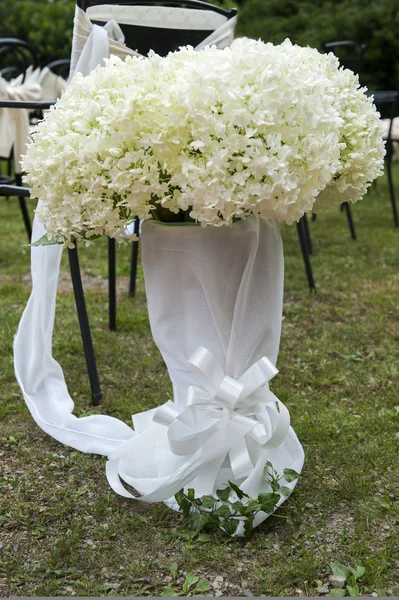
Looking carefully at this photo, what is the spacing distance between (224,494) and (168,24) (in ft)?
6.12

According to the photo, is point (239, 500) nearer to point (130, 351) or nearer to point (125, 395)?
point (125, 395)

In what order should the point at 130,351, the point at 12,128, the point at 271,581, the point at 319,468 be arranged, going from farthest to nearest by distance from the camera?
the point at 12,128 → the point at 130,351 → the point at 319,468 → the point at 271,581

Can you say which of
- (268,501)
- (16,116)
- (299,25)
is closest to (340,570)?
(268,501)

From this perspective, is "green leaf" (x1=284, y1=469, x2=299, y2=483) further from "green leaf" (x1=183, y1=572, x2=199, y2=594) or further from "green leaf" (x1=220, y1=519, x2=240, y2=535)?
"green leaf" (x1=183, y1=572, x2=199, y2=594)

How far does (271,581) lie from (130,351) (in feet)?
5.22

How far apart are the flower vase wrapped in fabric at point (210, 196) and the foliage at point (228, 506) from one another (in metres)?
0.01

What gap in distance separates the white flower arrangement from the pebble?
2.67 feet

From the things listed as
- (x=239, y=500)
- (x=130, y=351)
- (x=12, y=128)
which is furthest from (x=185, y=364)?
(x=12, y=128)

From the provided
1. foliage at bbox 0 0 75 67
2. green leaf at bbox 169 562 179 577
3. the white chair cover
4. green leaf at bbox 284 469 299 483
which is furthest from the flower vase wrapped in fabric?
foliage at bbox 0 0 75 67

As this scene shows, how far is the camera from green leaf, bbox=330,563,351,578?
168 cm

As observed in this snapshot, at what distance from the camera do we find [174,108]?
1566 millimetres

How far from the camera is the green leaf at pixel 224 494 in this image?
185 cm

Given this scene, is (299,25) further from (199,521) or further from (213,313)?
(199,521)

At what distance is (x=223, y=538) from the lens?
183 cm
